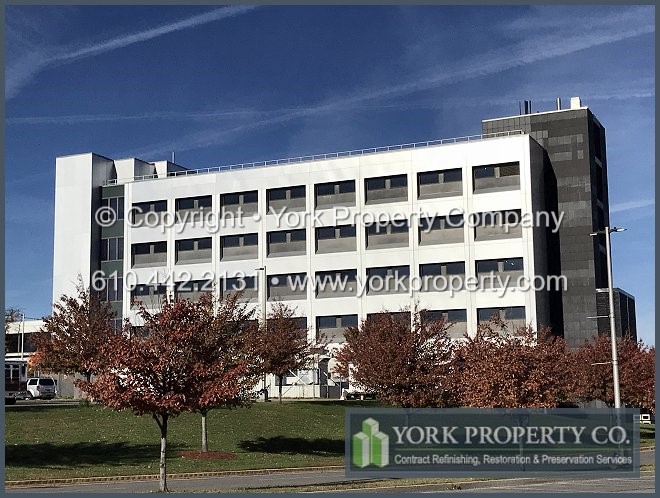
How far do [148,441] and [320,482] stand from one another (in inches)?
481

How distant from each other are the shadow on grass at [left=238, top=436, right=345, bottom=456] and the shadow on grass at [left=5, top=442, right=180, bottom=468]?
3.96 meters

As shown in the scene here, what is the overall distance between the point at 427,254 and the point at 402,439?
40392 millimetres

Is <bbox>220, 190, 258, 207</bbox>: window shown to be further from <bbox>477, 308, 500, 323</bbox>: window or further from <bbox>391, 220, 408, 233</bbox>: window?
<bbox>477, 308, 500, 323</bbox>: window

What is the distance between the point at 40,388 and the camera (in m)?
70.4

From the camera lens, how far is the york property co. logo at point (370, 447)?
27156 millimetres

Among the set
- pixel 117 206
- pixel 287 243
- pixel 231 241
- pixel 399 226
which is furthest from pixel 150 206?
pixel 399 226

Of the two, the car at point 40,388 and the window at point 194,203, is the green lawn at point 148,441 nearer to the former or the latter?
the car at point 40,388

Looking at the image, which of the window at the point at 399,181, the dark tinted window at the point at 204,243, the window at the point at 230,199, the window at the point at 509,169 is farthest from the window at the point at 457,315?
the dark tinted window at the point at 204,243

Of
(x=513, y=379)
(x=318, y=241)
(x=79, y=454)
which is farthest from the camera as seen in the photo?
(x=318, y=241)

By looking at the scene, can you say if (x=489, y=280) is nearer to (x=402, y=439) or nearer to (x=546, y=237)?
(x=546, y=237)

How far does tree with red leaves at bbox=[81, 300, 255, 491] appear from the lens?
72.0 feet

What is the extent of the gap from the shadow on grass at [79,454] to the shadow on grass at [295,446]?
3964 mm

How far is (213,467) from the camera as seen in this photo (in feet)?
96.1

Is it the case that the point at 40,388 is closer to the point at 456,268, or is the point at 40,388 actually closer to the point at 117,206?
the point at 117,206
